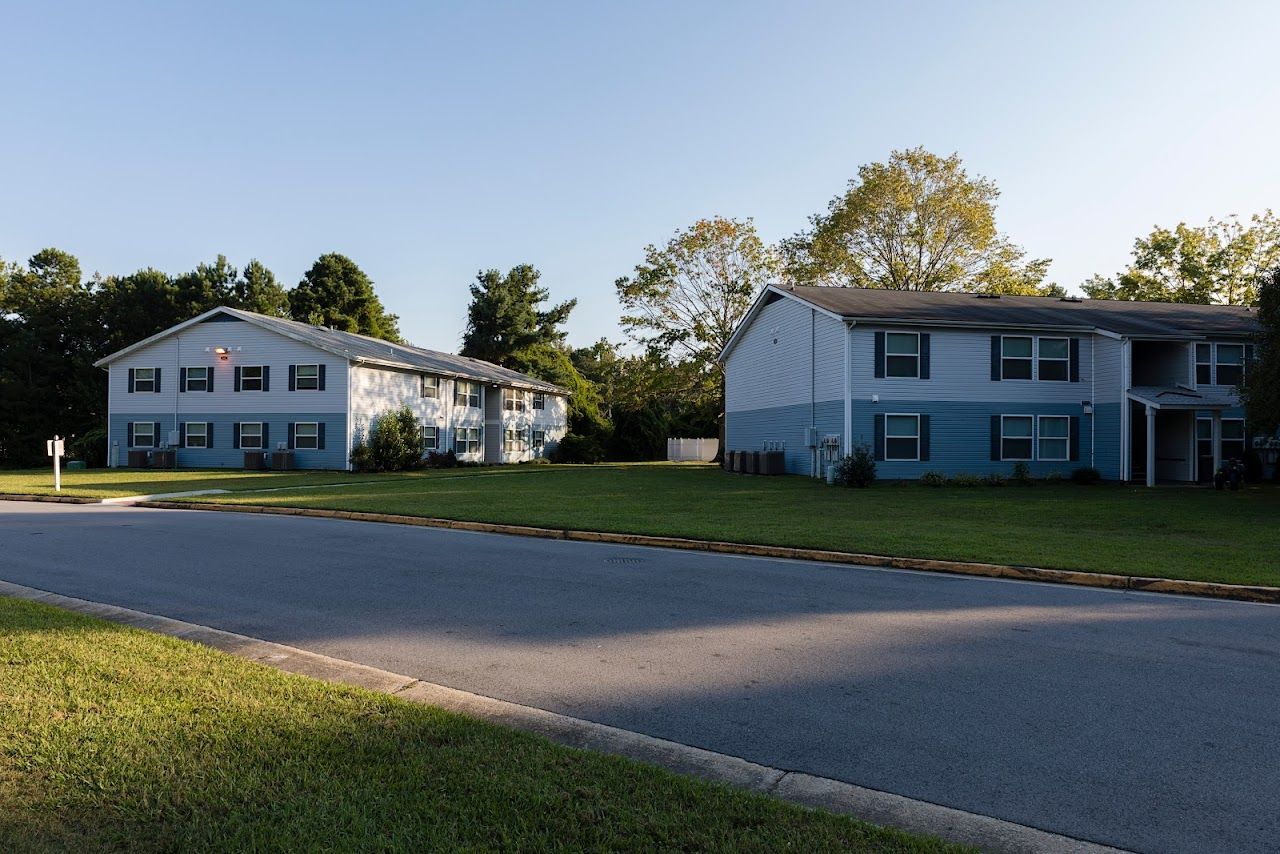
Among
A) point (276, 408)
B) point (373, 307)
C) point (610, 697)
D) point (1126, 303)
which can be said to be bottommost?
point (610, 697)

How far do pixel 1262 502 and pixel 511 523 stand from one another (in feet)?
56.1

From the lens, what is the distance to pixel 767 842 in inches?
133

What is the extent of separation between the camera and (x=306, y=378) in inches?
1444

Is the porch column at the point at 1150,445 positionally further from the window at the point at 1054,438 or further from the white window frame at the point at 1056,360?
the white window frame at the point at 1056,360

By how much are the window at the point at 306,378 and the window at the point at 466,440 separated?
325 inches

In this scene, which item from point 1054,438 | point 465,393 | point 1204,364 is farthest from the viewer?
point 465,393

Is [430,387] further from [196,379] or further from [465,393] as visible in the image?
[196,379]

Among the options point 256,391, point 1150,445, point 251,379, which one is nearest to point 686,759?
point 1150,445

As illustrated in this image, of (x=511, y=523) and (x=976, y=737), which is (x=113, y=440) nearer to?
(x=511, y=523)

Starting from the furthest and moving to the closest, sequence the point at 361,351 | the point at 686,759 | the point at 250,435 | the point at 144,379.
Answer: the point at 144,379 < the point at 361,351 < the point at 250,435 < the point at 686,759

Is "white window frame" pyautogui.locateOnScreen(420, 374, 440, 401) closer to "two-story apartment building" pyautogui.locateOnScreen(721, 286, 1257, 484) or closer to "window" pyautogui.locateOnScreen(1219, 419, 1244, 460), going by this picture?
"two-story apartment building" pyautogui.locateOnScreen(721, 286, 1257, 484)

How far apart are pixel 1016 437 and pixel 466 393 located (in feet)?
89.2

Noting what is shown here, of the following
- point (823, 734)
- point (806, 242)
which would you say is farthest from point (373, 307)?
point (823, 734)

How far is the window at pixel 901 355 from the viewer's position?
26.7 m
